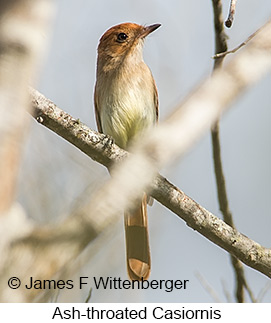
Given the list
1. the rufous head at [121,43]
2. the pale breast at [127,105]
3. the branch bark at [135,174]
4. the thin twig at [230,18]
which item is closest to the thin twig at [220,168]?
the thin twig at [230,18]

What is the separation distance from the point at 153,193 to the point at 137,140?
A: 152 cm

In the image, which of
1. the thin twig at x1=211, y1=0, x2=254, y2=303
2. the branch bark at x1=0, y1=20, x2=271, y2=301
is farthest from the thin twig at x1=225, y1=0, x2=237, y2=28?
the branch bark at x1=0, y1=20, x2=271, y2=301

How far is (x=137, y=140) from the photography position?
173 inches

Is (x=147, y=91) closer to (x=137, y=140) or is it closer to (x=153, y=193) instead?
(x=137, y=140)

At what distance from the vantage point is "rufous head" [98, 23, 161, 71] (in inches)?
189

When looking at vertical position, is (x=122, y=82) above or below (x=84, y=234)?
above

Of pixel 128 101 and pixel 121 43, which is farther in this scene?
pixel 121 43

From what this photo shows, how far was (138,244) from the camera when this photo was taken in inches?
163

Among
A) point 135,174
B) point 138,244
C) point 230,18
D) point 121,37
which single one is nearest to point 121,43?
point 121,37

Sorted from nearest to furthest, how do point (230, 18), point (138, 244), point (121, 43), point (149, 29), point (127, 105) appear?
point (230, 18)
point (138, 244)
point (127, 105)
point (149, 29)
point (121, 43)

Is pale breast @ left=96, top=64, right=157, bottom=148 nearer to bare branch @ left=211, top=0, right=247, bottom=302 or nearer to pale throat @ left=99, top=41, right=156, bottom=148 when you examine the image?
pale throat @ left=99, top=41, right=156, bottom=148

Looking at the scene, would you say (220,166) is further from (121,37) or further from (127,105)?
(121,37)

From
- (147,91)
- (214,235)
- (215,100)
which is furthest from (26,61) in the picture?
(147,91)

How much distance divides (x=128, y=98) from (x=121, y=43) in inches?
25.7
